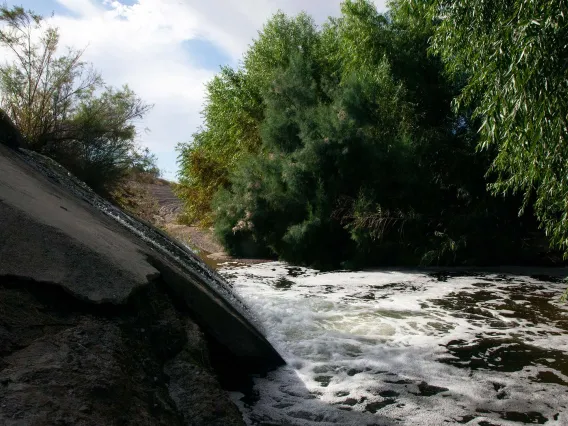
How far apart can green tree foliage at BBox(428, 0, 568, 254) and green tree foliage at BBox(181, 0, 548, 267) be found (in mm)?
6511

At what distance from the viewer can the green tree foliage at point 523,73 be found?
171 inches

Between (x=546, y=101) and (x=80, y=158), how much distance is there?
10.9 meters

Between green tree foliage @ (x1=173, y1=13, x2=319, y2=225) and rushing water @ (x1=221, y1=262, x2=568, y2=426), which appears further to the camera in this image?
green tree foliage @ (x1=173, y1=13, x2=319, y2=225)

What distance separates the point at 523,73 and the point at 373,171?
8.84m

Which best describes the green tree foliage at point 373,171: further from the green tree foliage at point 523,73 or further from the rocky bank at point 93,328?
the rocky bank at point 93,328

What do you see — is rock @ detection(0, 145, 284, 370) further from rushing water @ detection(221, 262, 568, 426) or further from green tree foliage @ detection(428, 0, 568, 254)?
green tree foliage @ detection(428, 0, 568, 254)

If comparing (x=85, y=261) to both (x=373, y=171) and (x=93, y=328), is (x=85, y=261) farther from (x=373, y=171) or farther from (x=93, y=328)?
(x=373, y=171)

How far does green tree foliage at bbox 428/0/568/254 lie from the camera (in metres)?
4.35

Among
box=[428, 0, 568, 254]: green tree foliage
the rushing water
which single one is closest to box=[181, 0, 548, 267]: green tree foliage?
the rushing water

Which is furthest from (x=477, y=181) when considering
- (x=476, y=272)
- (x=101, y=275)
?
(x=101, y=275)

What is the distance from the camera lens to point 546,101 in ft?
15.0

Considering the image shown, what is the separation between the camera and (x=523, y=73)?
175 inches

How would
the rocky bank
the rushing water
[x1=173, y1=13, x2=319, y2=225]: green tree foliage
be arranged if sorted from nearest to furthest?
the rocky bank → the rushing water → [x1=173, y1=13, x2=319, y2=225]: green tree foliage

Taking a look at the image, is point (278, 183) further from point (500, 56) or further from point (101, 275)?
point (101, 275)
